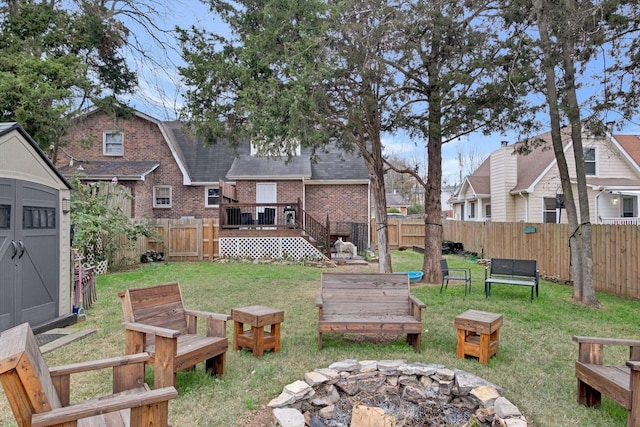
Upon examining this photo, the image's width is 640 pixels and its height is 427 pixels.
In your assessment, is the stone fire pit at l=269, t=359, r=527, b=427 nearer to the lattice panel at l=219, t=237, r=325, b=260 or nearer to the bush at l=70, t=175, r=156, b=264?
the bush at l=70, t=175, r=156, b=264

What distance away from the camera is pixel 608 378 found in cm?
349

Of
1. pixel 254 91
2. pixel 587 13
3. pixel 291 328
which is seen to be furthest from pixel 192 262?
pixel 587 13

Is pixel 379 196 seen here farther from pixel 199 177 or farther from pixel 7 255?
pixel 199 177

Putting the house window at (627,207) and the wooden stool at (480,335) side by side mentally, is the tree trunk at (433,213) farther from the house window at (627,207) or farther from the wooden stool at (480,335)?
the house window at (627,207)

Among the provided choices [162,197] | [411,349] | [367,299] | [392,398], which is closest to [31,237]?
[367,299]

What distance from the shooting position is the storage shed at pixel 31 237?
5.59 meters

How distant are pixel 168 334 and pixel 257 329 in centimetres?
157

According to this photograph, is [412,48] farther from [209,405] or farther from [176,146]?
[176,146]

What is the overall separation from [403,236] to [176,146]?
13.1 meters

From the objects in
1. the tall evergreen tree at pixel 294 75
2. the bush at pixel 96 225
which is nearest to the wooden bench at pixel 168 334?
the tall evergreen tree at pixel 294 75

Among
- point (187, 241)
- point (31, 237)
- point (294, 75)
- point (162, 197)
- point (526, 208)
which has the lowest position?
point (187, 241)

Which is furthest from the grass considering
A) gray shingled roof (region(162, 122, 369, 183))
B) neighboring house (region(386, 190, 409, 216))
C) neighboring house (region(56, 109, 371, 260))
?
neighboring house (region(386, 190, 409, 216))

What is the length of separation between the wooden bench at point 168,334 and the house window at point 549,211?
18.2m

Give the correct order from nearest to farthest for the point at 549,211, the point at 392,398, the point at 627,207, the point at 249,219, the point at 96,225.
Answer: the point at 392,398 < the point at 96,225 < the point at 249,219 < the point at 627,207 < the point at 549,211
